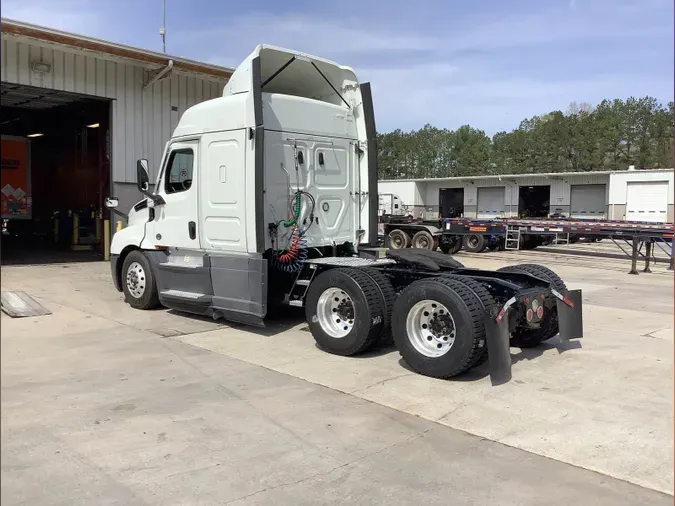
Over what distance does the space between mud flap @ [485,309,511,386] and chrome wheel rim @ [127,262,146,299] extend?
18.8 ft

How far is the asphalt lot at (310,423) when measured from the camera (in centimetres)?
364

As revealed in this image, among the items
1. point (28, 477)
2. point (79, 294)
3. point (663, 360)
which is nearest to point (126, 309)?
point (79, 294)

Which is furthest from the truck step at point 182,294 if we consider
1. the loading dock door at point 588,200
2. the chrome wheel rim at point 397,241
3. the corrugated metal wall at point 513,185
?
the loading dock door at point 588,200

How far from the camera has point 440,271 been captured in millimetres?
7000

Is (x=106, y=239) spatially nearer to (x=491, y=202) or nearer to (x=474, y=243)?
(x=474, y=243)

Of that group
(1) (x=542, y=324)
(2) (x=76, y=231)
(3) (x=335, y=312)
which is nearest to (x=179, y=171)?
(3) (x=335, y=312)

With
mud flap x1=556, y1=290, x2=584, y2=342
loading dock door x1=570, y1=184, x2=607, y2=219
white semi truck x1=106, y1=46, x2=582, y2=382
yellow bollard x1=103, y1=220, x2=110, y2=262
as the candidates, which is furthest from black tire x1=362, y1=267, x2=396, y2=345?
loading dock door x1=570, y1=184, x2=607, y2=219

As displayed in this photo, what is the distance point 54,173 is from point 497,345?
903 inches

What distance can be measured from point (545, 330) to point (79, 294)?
8147 mm

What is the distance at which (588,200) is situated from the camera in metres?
45.2

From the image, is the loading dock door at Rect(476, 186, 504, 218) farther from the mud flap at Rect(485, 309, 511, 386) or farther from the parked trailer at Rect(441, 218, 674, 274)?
the mud flap at Rect(485, 309, 511, 386)

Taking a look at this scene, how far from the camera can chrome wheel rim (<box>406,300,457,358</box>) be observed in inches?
234

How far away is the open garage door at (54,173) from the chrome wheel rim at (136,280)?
315 inches

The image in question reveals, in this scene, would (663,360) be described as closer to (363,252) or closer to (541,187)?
(363,252)
